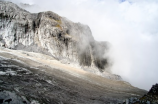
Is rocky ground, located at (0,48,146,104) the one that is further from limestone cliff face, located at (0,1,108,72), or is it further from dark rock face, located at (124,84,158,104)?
limestone cliff face, located at (0,1,108,72)

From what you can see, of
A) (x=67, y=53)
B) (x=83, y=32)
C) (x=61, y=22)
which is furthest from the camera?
(x=83, y=32)

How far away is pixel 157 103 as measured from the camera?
1123cm

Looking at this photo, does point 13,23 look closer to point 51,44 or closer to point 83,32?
point 51,44

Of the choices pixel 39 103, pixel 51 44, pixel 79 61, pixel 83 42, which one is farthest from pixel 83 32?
pixel 39 103

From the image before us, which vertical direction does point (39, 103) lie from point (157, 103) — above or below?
below

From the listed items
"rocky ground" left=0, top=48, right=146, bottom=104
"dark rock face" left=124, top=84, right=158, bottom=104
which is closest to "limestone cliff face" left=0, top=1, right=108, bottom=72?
"rocky ground" left=0, top=48, right=146, bottom=104

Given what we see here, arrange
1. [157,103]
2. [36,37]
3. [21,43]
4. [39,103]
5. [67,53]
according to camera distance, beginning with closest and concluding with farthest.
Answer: [157,103]
[39,103]
[21,43]
[36,37]
[67,53]

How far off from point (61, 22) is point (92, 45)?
2268 centimetres

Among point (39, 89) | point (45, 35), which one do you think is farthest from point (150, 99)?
point (45, 35)

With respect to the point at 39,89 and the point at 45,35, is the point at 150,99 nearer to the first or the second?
the point at 39,89

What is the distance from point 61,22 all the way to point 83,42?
15.0 meters

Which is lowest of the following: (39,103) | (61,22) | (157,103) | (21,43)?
(39,103)

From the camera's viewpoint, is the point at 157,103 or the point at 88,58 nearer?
the point at 157,103

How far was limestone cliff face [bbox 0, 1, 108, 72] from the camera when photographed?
166 feet
